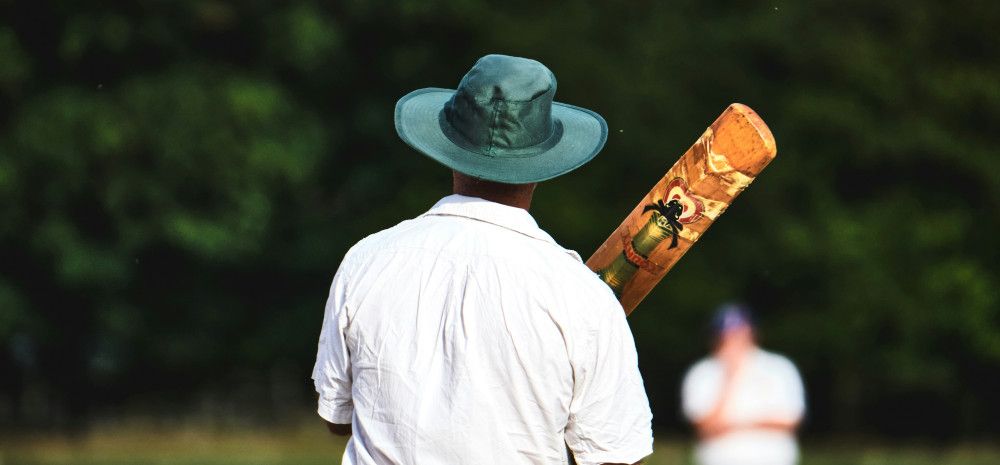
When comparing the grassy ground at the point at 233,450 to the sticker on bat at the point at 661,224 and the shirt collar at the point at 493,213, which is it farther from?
the shirt collar at the point at 493,213

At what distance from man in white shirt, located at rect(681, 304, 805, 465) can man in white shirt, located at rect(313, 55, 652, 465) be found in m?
4.86

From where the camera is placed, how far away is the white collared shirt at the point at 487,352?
7.98 feet

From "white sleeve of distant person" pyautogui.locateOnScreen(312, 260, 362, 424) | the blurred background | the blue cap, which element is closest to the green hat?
"white sleeve of distant person" pyautogui.locateOnScreen(312, 260, 362, 424)

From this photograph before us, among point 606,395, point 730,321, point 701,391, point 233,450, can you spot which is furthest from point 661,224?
point 233,450

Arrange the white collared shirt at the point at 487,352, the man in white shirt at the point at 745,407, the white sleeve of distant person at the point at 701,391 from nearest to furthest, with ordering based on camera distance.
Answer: the white collared shirt at the point at 487,352 < the man in white shirt at the point at 745,407 < the white sleeve of distant person at the point at 701,391

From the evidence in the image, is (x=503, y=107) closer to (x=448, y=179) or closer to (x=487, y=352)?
(x=487, y=352)

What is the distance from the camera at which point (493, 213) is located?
8.40 feet

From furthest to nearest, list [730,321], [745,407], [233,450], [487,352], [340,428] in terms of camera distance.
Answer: [233,450] → [730,321] → [745,407] → [340,428] → [487,352]

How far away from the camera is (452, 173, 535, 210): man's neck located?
259 centimetres

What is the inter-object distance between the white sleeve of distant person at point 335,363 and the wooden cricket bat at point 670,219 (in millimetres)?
711

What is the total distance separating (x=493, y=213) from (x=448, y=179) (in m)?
17.8

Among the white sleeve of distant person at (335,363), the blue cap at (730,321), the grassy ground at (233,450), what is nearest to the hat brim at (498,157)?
the white sleeve of distant person at (335,363)

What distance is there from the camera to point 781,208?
2270cm

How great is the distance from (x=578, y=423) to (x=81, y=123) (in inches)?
704
